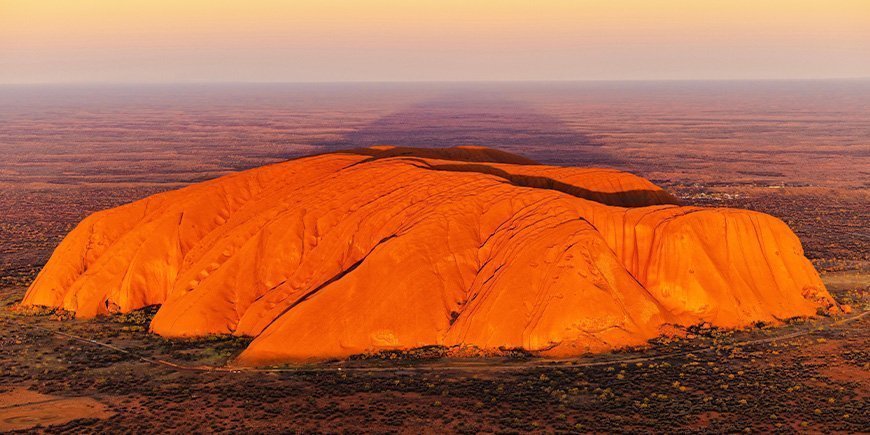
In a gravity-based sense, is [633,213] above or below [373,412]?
above

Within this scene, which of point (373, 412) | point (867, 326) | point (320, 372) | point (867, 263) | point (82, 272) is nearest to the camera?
point (373, 412)

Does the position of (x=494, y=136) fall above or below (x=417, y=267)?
below

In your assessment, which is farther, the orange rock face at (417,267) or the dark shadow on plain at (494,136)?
the dark shadow on plain at (494,136)

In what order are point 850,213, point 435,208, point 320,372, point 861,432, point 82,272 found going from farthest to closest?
point 850,213 < point 82,272 < point 435,208 < point 320,372 < point 861,432

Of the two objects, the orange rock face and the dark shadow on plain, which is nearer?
the orange rock face

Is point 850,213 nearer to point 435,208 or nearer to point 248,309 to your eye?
point 435,208

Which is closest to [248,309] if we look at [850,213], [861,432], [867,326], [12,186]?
[861,432]

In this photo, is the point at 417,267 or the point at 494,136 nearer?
the point at 417,267

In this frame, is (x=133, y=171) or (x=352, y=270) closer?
(x=352, y=270)
